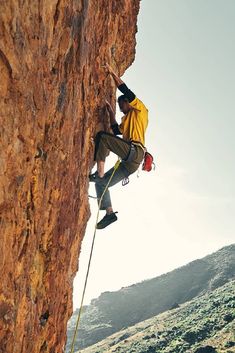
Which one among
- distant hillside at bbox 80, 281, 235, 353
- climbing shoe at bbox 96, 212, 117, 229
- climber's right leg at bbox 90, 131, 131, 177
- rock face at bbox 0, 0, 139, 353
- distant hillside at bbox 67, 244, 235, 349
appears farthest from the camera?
distant hillside at bbox 67, 244, 235, 349

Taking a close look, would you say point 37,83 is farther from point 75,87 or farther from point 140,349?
point 140,349

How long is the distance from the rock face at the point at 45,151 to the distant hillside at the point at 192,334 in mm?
32245

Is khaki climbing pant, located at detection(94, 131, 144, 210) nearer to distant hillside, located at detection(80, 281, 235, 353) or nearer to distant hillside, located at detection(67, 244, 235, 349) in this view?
distant hillside, located at detection(80, 281, 235, 353)

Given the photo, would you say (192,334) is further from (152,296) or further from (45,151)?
(152,296)

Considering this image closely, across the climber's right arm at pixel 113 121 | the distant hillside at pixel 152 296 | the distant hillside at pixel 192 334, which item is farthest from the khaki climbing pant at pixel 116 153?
the distant hillside at pixel 152 296

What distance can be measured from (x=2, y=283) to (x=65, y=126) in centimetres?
275

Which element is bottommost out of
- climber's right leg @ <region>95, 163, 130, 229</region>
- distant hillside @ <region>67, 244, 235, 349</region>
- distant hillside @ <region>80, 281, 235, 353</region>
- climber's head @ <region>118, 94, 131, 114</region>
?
distant hillside @ <region>80, 281, 235, 353</region>

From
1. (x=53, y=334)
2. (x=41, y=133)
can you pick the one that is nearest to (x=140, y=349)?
(x=53, y=334)

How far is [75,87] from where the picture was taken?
6.43m

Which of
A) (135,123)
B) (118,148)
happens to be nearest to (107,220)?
(118,148)

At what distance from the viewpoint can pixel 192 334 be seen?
44.0 meters

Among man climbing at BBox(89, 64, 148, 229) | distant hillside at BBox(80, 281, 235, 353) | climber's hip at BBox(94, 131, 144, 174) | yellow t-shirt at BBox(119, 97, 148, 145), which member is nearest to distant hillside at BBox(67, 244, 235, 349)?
distant hillside at BBox(80, 281, 235, 353)

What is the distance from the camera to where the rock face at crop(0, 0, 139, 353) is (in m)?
4.30

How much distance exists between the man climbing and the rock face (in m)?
0.32
